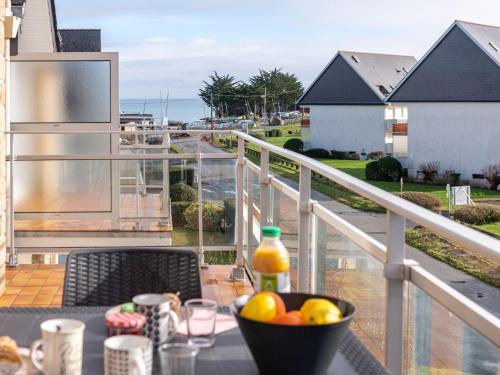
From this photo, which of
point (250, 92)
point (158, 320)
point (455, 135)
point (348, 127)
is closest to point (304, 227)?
point (158, 320)

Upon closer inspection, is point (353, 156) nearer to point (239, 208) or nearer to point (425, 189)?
point (425, 189)

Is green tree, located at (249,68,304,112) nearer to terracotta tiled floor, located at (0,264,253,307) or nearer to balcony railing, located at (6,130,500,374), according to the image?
terracotta tiled floor, located at (0,264,253,307)

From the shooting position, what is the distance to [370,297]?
226 cm

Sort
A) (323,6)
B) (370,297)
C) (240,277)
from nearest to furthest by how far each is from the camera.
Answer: (370,297)
(240,277)
(323,6)

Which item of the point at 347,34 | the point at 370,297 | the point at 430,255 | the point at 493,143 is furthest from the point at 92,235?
the point at 347,34

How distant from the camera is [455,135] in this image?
3719 cm

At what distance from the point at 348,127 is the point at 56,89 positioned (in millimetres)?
42622

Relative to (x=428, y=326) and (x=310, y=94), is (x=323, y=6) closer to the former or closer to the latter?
(x=310, y=94)

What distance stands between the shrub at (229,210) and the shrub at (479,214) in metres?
25.1

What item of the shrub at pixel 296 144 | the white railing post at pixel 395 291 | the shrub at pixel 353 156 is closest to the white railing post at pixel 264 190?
the white railing post at pixel 395 291

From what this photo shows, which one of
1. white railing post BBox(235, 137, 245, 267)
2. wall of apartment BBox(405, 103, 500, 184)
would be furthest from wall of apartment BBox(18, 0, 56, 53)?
wall of apartment BBox(405, 103, 500, 184)

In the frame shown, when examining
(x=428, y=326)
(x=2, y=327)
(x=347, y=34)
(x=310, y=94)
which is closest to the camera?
(x=2, y=327)

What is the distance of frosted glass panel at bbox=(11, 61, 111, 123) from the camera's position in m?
7.13

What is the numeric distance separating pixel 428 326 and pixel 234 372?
635 millimetres
